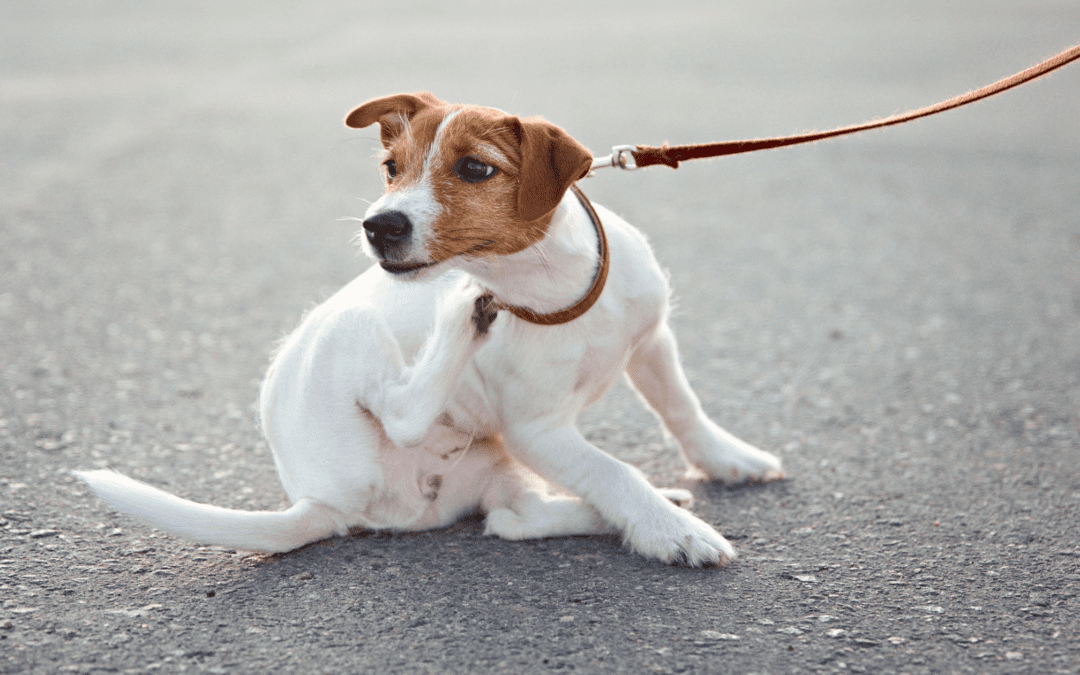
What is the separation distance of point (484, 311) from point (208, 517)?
100 centimetres

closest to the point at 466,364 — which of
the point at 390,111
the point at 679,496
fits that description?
the point at 390,111

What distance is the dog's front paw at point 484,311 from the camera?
3.04m

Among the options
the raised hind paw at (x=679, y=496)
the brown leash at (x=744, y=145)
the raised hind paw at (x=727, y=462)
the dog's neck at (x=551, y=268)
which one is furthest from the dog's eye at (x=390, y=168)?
the raised hind paw at (x=727, y=462)

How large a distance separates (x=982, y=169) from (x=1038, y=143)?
121cm

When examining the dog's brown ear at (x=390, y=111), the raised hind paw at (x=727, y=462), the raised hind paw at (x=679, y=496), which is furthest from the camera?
the raised hind paw at (x=727, y=462)

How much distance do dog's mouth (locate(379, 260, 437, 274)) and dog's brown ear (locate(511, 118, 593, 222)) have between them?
303mm

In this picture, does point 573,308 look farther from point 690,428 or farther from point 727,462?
point 727,462

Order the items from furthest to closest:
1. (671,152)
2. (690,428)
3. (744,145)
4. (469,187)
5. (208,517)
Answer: (690,428)
(744,145)
(671,152)
(208,517)
(469,187)

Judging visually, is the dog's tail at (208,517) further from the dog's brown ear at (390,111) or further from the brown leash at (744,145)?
the brown leash at (744,145)

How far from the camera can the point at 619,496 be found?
3.10m

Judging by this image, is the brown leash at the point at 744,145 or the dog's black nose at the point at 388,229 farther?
the brown leash at the point at 744,145

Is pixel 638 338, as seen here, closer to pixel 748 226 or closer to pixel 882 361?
pixel 882 361

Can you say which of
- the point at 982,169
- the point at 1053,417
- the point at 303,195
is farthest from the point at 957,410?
the point at 303,195

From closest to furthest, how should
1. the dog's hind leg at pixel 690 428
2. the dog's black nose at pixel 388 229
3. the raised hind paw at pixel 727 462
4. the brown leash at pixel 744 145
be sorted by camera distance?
1. the dog's black nose at pixel 388 229
2. the brown leash at pixel 744 145
3. the dog's hind leg at pixel 690 428
4. the raised hind paw at pixel 727 462
